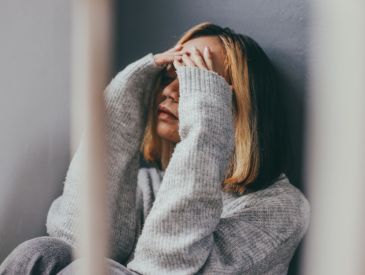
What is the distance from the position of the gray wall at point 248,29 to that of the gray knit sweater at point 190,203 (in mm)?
164

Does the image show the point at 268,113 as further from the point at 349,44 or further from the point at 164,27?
the point at 349,44

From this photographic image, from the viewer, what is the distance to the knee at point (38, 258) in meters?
0.88

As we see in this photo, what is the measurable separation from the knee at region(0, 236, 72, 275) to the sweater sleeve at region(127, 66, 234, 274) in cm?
11

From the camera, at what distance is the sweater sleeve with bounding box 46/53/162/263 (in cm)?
107

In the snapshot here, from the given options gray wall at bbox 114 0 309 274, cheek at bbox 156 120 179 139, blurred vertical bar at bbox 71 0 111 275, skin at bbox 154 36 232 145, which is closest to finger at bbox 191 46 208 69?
skin at bbox 154 36 232 145

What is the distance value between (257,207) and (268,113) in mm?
201

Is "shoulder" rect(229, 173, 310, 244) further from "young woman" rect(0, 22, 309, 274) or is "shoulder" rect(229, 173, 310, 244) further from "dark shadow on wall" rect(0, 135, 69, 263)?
"dark shadow on wall" rect(0, 135, 69, 263)

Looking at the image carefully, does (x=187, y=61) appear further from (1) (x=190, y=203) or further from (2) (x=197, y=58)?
(1) (x=190, y=203)

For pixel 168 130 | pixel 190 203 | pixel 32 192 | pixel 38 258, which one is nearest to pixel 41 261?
Answer: pixel 38 258

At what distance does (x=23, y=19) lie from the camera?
1.27 m

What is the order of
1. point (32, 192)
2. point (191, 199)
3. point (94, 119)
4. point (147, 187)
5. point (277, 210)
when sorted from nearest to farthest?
point (94, 119) < point (191, 199) < point (277, 210) < point (147, 187) < point (32, 192)

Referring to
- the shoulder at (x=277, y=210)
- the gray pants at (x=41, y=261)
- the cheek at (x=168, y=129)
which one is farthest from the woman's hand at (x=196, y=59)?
the gray pants at (x=41, y=261)

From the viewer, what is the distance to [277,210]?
102cm

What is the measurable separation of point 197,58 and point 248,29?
0.92 ft
